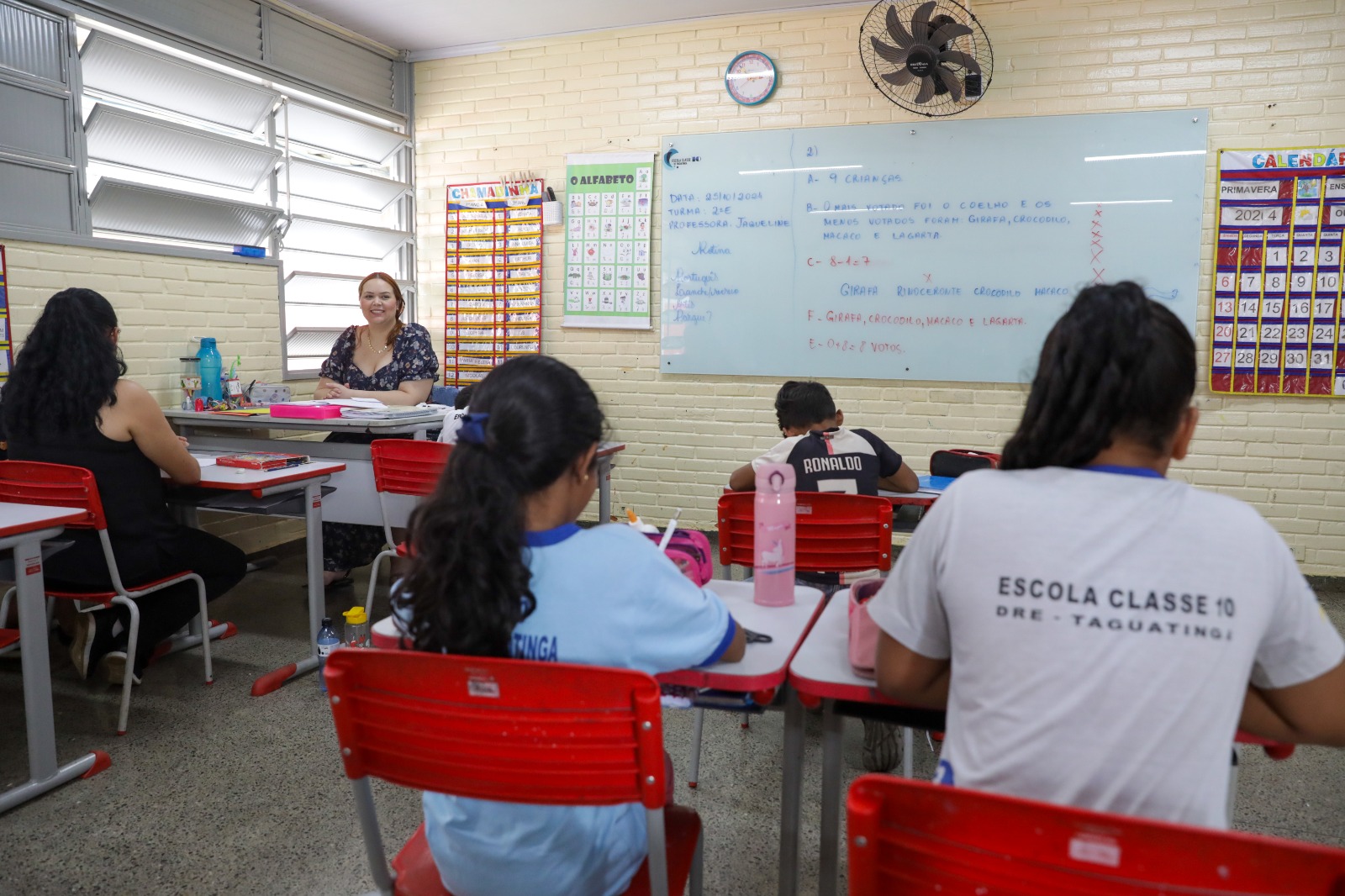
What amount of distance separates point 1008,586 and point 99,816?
217 centimetres

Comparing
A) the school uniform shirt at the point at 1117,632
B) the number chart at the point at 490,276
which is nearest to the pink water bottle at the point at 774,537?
the school uniform shirt at the point at 1117,632

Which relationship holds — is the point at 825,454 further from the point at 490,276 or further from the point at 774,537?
the point at 490,276

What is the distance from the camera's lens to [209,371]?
377 cm

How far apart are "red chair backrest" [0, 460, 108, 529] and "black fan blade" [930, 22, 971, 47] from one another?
11.8 feet

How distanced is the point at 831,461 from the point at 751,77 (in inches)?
110

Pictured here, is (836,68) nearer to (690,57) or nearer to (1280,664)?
(690,57)

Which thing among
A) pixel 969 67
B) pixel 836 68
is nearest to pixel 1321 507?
pixel 969 67

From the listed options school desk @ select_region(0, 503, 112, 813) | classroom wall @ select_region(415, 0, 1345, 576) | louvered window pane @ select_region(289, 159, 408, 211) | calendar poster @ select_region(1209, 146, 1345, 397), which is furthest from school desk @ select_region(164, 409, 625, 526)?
calendar poster @ select_region(1209, 146, 1345, 397)

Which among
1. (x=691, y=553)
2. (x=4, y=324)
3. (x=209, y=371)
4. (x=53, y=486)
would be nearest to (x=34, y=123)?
(x=4, y=324)

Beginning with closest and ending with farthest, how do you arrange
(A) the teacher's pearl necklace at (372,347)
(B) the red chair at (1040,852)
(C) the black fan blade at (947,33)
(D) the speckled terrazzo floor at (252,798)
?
(B) the red chair at (1040,852), (D) the speckled terrazzo floor at (252,798), (C) the black fan blade at (947,33), (A) the teacher's pearl necklace at (372,347)

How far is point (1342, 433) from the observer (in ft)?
12.4

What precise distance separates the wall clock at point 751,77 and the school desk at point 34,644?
141 inches

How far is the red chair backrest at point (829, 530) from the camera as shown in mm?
2113

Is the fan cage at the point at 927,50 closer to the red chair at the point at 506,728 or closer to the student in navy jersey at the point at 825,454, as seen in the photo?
the student in navy jersey at the point at 825,454
